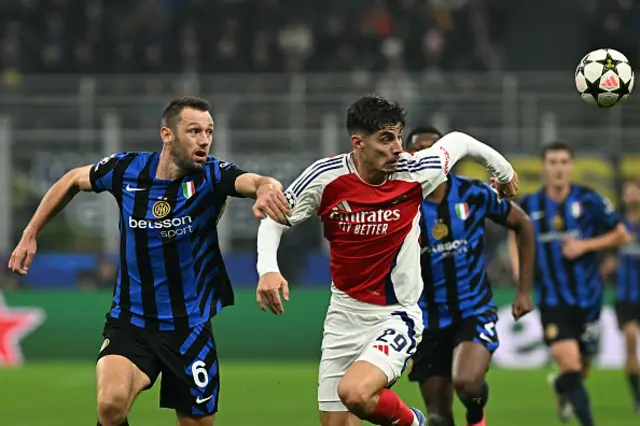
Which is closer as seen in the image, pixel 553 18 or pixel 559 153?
pixel 559 153

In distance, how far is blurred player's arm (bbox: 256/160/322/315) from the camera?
613 centimetres

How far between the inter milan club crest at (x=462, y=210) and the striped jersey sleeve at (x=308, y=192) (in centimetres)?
150

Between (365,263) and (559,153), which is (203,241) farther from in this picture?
(559,153)

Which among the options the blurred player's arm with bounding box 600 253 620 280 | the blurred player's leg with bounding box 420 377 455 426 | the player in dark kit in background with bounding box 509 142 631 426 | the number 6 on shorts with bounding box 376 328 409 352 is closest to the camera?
the number 6 on shorts with bounding box 376 328 409 352

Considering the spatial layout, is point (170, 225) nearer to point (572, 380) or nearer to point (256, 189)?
point (256, 189)

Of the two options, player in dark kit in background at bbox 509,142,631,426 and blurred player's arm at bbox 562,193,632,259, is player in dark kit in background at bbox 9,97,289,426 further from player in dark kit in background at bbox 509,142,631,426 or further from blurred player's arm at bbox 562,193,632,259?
blurred player's arm at bbox 562,193,632,259

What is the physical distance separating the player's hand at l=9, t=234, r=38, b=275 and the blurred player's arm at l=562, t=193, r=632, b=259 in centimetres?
516

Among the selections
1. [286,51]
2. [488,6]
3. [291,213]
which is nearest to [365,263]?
[291,213]

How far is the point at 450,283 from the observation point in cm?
798

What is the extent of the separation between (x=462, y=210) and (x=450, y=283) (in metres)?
0.48

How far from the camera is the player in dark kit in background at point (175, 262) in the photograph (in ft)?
22.3

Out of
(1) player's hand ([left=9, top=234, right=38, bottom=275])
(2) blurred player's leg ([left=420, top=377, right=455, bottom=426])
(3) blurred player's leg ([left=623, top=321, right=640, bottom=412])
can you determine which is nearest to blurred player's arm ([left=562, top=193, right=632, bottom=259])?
(3) blurred player's leg ([left=623, top=321, right=640, bottom=412])

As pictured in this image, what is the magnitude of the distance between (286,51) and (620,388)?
9699mm

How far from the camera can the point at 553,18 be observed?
23406 mm
